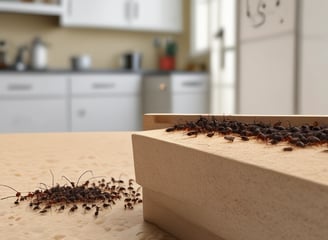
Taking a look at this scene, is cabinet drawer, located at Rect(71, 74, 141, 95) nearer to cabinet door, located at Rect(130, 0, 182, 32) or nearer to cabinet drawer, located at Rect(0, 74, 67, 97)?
cabinet drawer, located at Rect(0, 74, 67, 97)

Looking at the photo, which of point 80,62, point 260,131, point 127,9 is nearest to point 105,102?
point 80,62

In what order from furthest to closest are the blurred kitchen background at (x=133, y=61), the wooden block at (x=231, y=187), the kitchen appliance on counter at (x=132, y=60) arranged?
1. the kitchen appliance on counter at (x=132, y=60)
2. the blurred kitchen background at (x=133, y=61)
3. the wooden block at (x=231, y=187)

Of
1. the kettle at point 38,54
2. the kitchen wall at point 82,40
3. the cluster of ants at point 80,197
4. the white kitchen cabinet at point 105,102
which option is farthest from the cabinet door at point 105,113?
the cluster of ants at point 80,197

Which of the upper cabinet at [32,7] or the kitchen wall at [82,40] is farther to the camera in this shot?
the kitchen wall at [82,40]

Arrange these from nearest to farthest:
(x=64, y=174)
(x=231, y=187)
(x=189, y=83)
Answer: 1. (x=231, y=187)
2. (x=64, y=174)
3. (x=189, y=83)

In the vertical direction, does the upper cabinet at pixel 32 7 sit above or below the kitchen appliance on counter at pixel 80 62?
above

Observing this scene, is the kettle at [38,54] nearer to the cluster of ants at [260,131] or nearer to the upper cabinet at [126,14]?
the upper cabinet at [126,14]

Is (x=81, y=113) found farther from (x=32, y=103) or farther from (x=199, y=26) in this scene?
(x=199, y=26)
